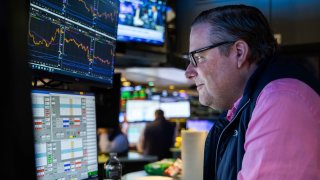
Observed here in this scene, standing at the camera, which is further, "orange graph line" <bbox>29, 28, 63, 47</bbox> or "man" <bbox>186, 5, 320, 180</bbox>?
"orange graph line" <bbox>29, 28, 63, 47</bbox>

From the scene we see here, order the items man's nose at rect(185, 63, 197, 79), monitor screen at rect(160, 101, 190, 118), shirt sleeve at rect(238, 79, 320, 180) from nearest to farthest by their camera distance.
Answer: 1. shirt sleeve at rect(238, 79, 320, 180)
2. man's nose at rect(185, 63, 197, 79)
3. monitor screen at rect(160, 101, 190, 118)

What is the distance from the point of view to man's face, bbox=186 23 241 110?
151 centimetres

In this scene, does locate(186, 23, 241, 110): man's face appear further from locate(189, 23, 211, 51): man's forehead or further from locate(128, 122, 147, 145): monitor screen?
locate(128, 122, 147, 145): monitor screen

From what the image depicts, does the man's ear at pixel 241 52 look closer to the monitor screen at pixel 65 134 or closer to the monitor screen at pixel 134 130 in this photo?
the monitor screen at pixel 65 134

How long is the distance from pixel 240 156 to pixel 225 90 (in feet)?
1.09

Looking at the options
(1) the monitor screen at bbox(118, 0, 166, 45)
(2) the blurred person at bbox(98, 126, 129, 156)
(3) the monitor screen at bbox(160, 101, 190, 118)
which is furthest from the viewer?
(3) the monitor screen at bbox(160, 101, 190, 118)

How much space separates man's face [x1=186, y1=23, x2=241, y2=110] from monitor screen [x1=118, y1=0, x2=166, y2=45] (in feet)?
3.67

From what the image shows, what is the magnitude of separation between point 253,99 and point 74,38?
0.72m

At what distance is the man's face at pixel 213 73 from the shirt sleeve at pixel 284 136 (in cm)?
31

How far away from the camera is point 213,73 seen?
1.53 m

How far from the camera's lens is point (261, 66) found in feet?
4.51

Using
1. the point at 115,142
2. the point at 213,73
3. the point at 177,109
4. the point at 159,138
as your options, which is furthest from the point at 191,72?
the point at 177,109

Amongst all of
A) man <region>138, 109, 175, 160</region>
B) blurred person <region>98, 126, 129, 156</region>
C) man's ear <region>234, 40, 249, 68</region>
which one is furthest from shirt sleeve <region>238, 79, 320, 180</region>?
man <region>138, 109, 175, 160</region>

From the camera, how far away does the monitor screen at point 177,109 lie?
9.41m
